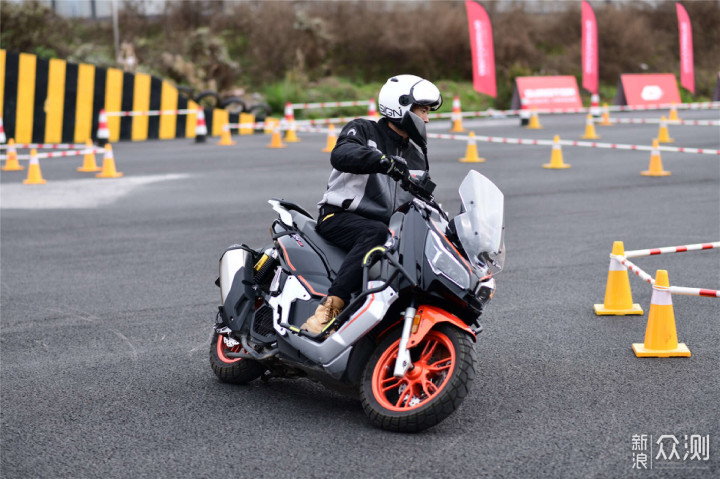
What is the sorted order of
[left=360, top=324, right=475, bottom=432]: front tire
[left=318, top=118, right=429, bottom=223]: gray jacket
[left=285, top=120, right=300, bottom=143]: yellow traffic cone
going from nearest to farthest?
[left=360, top=324, right=475, bottom=432]: front tire → [left=318, top=118, right=429, bottom=223]: gray jacket → [left=285, top=120, right=300, bottom=143]: yellow traffic cone

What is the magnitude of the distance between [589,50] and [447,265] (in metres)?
29.4

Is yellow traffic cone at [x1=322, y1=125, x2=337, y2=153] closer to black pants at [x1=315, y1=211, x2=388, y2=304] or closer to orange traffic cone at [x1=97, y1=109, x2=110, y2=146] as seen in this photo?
orange traffic cone at [x1=97, y1=109, x2=110, y2=146]

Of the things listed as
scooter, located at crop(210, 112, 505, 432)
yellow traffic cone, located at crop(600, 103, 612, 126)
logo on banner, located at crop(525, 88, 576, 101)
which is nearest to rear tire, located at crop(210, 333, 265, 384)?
scooter, located at crop(210, 112, 505, 432)

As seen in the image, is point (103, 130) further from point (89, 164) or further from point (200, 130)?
point (89, 164)

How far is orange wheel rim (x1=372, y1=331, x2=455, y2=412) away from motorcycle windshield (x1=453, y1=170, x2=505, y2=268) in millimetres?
489

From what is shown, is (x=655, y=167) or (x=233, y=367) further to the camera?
(x=655, y=167)

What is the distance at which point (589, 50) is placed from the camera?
106 ft

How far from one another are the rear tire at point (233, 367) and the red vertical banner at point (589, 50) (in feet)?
92.6

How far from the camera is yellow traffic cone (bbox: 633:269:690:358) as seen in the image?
6121mm

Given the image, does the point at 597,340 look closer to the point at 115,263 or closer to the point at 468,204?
the point at 468,204

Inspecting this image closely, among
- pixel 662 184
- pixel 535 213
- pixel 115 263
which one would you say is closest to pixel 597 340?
pixel 115 263

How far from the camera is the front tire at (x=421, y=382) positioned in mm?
4652

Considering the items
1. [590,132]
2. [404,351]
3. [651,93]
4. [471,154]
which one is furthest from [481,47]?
[404,351]

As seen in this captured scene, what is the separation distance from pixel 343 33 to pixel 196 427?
3886 centimetres
